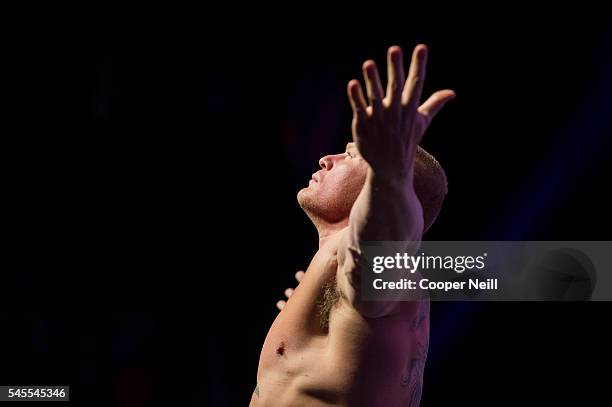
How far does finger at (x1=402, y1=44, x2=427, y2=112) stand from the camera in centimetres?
109

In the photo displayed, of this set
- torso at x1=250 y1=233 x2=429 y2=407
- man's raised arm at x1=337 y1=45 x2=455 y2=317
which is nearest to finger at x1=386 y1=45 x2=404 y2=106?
man's raised arm at x1=337 y1=45 x2=455 y2=317

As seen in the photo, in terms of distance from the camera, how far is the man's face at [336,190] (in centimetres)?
150

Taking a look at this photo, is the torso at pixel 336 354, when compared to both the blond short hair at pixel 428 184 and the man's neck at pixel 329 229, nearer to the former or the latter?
the man's neck at pixel 329 229

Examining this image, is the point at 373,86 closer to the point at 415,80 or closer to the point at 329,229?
the point at 415,80

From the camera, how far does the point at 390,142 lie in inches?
43.2

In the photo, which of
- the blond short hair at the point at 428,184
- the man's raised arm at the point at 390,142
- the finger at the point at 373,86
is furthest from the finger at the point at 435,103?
the blond short hair at the point at 428,184

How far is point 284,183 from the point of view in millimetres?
2623

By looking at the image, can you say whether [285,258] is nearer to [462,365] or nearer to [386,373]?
[462,365]

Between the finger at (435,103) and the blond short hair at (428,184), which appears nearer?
the finger at (435,103)

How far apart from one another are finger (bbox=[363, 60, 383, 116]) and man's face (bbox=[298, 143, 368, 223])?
0.42 m

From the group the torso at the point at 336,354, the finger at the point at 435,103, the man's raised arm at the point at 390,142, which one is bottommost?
the torso at the point at 336,354

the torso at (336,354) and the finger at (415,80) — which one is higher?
the finger at (415,80)

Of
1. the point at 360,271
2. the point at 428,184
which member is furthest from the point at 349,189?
the point at 360,271

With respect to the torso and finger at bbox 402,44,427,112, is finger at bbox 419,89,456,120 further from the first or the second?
the torso
